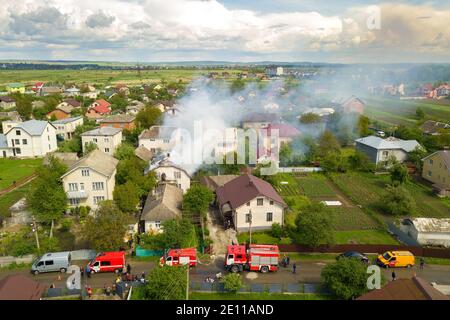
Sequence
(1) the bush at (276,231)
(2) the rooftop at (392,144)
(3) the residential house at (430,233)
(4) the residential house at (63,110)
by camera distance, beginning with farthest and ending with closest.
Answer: (4) the residential house at (63,110) → (2) the rooftop at (392,144) → (1) the bush at (276,231) → (3) the residential house at (430,233)

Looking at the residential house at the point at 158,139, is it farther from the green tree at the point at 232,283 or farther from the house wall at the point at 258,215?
the green tree at the point at 232,283

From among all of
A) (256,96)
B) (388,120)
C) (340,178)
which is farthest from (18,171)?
(388,120)

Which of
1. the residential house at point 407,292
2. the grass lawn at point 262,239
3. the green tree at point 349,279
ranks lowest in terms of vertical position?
the grass lawn at point 262,239

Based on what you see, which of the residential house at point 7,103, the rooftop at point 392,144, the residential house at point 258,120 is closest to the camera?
the rooftop at point 392,144

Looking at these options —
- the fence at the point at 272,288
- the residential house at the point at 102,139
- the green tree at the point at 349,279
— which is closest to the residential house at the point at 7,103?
the residential house at the point at 102,139

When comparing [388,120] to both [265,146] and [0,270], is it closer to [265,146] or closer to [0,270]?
[265,146]

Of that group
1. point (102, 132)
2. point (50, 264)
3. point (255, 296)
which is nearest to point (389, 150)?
point (255, 296)

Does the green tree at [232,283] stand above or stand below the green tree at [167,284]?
below

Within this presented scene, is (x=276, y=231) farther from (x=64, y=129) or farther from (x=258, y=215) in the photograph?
(x=64, y=129)
